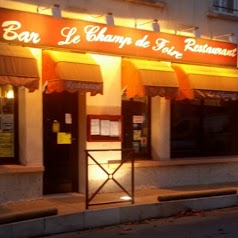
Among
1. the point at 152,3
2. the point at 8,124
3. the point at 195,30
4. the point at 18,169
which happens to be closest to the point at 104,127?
the point at 8,124

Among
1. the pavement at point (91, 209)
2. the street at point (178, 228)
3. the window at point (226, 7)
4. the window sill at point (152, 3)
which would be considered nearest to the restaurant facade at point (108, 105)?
the pavement at point (91, 209)

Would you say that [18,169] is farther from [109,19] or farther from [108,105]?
[109,19]

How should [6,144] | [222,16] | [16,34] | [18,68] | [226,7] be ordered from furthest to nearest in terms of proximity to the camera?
1. [226,7]
2. [222,16]
3. [6,144]
4. [16,34]
5. [18,68]

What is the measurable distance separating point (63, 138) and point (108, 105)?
112cm

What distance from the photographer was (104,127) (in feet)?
35.8

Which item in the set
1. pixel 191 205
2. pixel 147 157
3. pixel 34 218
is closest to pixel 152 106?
pixel 147 157

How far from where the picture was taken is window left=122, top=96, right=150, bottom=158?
11617 millimetres

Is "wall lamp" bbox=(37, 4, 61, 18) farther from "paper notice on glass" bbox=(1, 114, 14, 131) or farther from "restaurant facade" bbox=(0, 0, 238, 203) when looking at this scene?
"paper notice on glass" bbox=(1, 114, 14, 131)

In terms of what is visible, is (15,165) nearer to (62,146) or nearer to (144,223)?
(62,146)

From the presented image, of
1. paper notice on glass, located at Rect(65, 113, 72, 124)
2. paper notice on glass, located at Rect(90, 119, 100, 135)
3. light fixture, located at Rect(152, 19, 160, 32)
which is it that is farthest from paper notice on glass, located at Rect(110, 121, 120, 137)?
→ light fixture, located at Rect(152, 19, 160, 32)

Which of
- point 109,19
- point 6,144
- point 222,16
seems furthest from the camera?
point 222,16

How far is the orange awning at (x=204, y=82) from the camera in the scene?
1139cm

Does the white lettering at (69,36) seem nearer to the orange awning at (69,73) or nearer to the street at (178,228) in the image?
the orange awning at (69,73)

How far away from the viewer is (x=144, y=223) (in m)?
9.20
